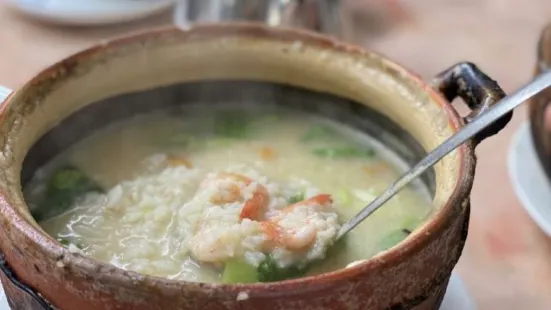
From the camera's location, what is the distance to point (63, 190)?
0.90 meters

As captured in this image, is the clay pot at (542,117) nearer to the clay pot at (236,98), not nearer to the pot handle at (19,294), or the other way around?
the clay pot at (236,98)

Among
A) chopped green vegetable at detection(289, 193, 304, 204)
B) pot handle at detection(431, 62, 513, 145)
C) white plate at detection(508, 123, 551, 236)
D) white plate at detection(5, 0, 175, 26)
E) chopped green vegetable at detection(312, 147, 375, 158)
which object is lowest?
white plate at detection(508, 123, 551, 236)

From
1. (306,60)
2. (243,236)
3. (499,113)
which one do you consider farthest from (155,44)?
(499,113)

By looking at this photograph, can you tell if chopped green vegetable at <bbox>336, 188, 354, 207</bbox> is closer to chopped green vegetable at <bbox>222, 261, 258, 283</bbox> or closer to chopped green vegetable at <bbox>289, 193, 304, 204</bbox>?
chopped green vegetable at <bbox>289, 193, 304, 204</bbox>

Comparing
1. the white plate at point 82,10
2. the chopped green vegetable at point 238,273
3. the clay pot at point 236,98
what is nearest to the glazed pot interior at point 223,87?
the clay pot at point 236,98

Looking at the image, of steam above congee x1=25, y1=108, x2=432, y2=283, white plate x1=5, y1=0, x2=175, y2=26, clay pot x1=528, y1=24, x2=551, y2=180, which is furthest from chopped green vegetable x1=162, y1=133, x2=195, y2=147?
white plate x1=5, y1=0, x2=175, y2=26

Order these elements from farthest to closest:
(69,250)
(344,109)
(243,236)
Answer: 1. (344,109)
2. (243,236)
3. (69,250)

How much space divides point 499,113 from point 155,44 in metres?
0.42

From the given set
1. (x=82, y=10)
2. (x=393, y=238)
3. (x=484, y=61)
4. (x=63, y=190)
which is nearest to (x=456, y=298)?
(x=393, y=238)

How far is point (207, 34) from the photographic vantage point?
3.17 feet

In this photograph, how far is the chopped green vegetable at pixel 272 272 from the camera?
2.41 ft

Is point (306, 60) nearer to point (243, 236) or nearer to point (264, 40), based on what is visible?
point (264, 40)

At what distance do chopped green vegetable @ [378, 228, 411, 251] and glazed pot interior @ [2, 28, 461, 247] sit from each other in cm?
6

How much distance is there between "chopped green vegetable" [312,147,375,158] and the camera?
3.26ft
